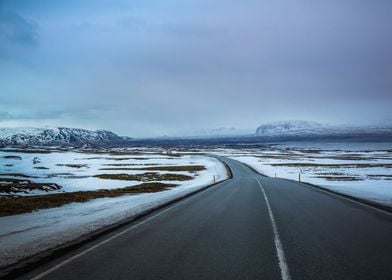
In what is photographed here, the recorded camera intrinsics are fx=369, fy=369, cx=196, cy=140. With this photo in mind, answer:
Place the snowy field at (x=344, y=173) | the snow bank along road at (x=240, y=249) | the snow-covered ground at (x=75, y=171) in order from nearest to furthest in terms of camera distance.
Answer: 1. the snow bank along road at (x=240, y=249)
2. the snowy field at (x=344, y=173)
3. the snow-covered ground at (x=75, y=171)

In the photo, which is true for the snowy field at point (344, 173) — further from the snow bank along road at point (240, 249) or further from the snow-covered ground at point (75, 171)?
the snow-covered ground at point (75, 171)

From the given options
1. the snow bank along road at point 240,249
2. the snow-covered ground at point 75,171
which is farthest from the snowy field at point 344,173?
the snow-covered ground at point 75,171

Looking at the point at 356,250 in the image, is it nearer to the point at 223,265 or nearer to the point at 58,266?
the point at 223,265

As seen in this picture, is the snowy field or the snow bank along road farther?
the snowy field

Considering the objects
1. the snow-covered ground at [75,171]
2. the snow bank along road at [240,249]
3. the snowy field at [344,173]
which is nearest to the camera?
the snow bank along road at [240,249]

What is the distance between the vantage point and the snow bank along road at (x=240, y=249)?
672 cm

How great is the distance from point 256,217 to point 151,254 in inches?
245

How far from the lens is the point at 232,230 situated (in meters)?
10.9

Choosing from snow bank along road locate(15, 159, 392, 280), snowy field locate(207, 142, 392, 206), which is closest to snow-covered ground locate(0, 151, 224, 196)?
snowy field locate(207, 142, 392, 206)

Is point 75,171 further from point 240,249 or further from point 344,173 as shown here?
point 240,249

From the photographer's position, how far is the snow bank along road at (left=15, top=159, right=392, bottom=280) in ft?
22.0

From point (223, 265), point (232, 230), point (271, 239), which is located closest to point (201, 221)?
point (232, 230)

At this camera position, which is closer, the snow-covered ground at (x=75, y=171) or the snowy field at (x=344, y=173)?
the snowy field at (x=344, y=173)

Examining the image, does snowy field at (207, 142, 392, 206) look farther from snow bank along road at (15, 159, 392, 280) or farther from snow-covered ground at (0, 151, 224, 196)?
snow-covered ground at (0, 151, 224, 196)
